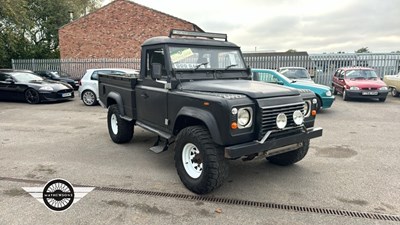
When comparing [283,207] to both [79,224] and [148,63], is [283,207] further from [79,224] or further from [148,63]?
[148,63]

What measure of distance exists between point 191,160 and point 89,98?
9.16 m

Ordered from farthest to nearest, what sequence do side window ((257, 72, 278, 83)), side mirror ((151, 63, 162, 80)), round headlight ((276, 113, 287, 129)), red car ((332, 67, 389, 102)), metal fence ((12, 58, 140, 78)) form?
1. metal fence ((12, 58, 140, 78))
2. red car ((332, 67, 389, 102))
3. side window ((257, 72, 278, 83))
4. side mirror ((151, 63, 162, 80))
5. round headlight ((276, 113, 287, 129))

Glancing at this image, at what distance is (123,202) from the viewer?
3.86 meters

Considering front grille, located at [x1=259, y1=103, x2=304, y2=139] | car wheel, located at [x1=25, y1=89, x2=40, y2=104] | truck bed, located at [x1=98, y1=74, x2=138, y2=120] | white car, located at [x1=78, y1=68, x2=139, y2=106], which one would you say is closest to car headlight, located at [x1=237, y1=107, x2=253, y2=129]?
front grille, located at [x1=259, y1=103, x2=304, y2=139]

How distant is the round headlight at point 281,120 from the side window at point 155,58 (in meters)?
1.89

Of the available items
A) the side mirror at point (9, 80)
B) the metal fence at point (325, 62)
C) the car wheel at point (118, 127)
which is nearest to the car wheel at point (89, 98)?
the side mirror at point (9, 80)

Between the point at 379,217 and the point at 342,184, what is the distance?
93 centimetres

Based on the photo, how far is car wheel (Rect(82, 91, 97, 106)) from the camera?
12207mm

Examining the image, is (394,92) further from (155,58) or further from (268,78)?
(155,58)

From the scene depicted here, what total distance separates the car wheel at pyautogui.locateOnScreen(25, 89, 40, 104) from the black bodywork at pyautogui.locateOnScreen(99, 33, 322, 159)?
8.12 m

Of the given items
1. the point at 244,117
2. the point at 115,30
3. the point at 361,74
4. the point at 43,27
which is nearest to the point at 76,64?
the point at 115,30

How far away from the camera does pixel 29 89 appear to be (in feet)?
41.7

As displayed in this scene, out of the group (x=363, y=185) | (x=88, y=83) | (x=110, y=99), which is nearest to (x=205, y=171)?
(x=363, y=185)

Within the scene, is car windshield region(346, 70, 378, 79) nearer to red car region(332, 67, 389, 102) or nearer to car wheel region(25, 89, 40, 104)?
red car region(332, 67, 389, 102)
